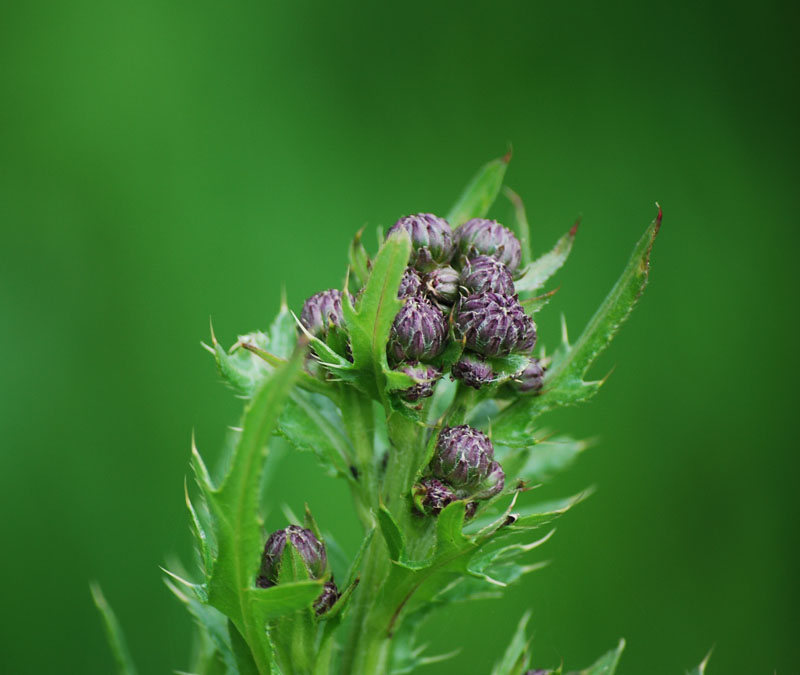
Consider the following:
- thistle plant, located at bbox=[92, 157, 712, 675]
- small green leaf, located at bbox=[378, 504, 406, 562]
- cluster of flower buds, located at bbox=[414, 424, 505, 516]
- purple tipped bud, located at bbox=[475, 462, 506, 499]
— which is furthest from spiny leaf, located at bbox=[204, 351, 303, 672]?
purple tipped bud, located at bbox=[475, 462, 506, 499]

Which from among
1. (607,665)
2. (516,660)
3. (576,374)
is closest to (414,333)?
(576,374)

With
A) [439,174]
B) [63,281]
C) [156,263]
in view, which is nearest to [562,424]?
[439,174]

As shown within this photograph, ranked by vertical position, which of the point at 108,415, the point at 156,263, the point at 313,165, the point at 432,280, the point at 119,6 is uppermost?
the point at 119,6

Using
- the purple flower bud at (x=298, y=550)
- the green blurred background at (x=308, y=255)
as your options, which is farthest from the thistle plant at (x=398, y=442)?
the green blurred background at (x=308, y=255)

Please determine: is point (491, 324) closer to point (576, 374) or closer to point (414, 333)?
point (414, 333)

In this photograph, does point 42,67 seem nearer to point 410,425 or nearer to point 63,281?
point 63,281

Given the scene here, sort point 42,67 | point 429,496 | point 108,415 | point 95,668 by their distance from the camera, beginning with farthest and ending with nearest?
point 42,67 < point 108,415 < point 95,668 < point 429,496

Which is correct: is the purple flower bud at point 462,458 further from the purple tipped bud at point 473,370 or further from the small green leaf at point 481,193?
the small green leaf at point 481,193
